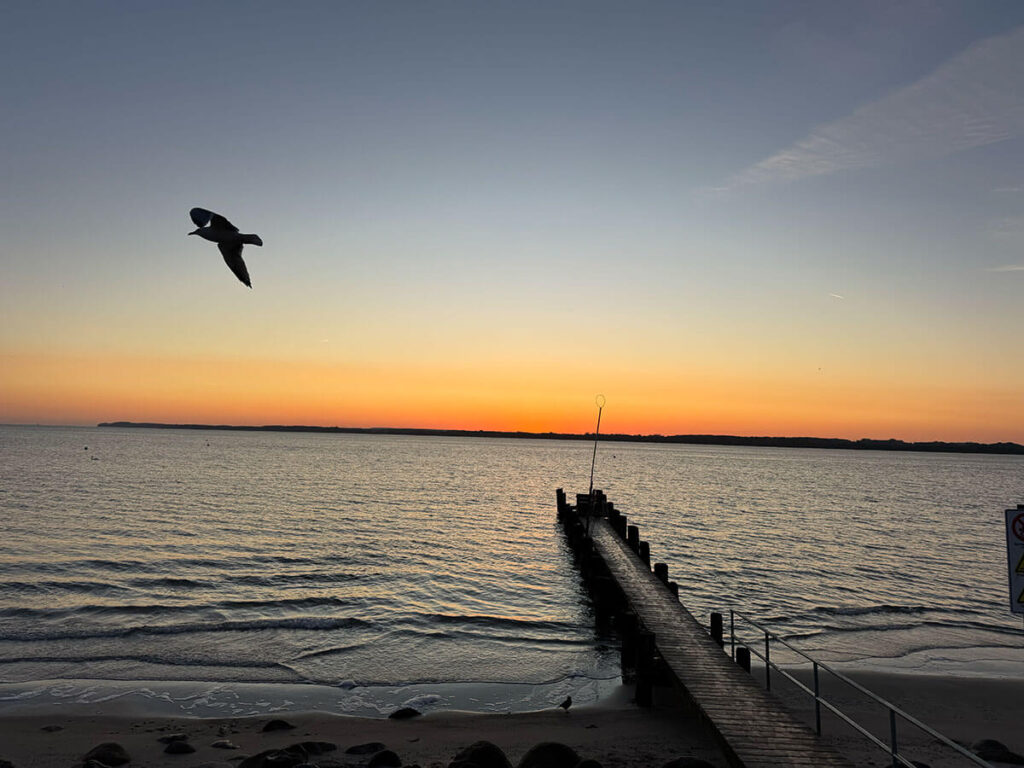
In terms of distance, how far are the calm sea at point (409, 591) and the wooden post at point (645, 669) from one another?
131 centimetres

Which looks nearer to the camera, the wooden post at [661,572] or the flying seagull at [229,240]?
the flying seagull at [229,240]

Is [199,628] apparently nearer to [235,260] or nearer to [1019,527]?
[235,260]

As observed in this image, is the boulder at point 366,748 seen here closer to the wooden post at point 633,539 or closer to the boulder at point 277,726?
the boulder at point 277,726

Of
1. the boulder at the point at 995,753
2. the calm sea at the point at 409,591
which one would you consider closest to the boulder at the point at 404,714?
the calm sea at the point at 409,591

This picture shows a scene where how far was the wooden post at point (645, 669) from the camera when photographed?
38.9 feet

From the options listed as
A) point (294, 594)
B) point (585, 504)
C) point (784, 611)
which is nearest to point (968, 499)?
point (585, 504)

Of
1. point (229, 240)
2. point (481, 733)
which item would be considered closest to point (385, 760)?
point (481, 733)

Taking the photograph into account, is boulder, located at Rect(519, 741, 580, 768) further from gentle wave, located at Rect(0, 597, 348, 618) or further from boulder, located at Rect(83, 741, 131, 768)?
gentle wave, located at Rect(0, 597, 348, 618)

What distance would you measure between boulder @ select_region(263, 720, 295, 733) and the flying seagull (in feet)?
25.0

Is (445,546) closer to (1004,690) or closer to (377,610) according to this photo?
(377,610)

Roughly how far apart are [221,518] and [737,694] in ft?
101

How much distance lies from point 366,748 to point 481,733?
6.25 ft

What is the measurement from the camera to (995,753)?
10.0 metres

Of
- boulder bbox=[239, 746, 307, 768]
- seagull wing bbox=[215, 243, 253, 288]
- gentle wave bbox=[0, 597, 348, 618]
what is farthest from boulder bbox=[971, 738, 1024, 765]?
gentle wave bbox=[0, 597, 348, 618]
